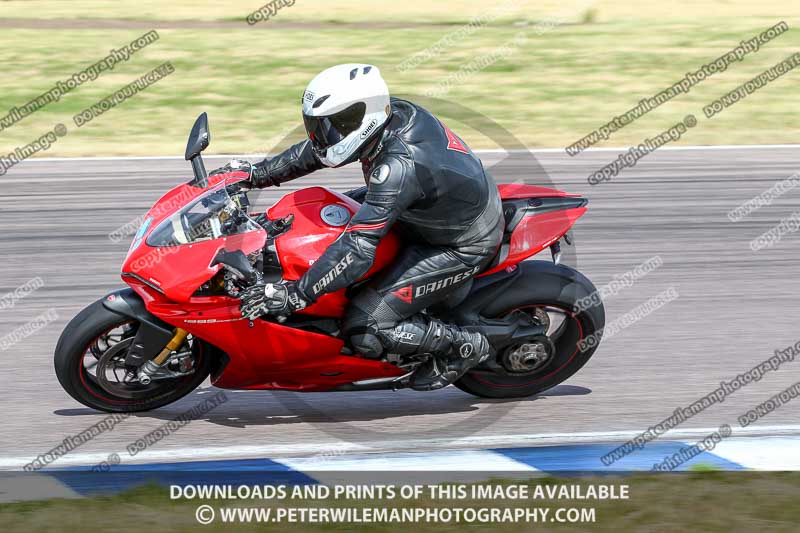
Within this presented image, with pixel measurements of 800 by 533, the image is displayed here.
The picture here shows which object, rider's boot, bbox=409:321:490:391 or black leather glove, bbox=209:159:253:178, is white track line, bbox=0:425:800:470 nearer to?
rider's boot, bbox=409:321:490:391

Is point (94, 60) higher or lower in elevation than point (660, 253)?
lower

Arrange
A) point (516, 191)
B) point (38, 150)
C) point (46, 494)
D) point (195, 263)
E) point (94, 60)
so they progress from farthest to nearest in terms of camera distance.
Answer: point (94, 60)
point (38, 150)
point (516, 191)
point (195, 263)
point (46, 494)

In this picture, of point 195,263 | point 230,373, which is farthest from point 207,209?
point 230,373

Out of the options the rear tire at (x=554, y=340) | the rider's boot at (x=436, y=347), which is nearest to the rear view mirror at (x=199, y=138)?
the rider's boot at (x=436, y=347)

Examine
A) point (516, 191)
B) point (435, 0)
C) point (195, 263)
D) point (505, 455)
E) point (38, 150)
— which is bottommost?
point (38, 150)

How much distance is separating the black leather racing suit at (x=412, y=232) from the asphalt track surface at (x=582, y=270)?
680 millimetres

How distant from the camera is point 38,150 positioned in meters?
12.5

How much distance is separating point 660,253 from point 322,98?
484cm

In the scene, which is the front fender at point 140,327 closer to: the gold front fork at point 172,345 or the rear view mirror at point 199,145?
the gold front fork at point 172,345

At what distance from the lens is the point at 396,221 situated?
578 cm

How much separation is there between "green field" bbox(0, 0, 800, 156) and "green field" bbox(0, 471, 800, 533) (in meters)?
8.15

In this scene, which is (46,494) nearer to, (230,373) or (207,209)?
(230,373)

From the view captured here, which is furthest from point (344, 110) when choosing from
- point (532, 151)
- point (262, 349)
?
point (532, 151)

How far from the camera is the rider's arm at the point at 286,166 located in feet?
20.2
